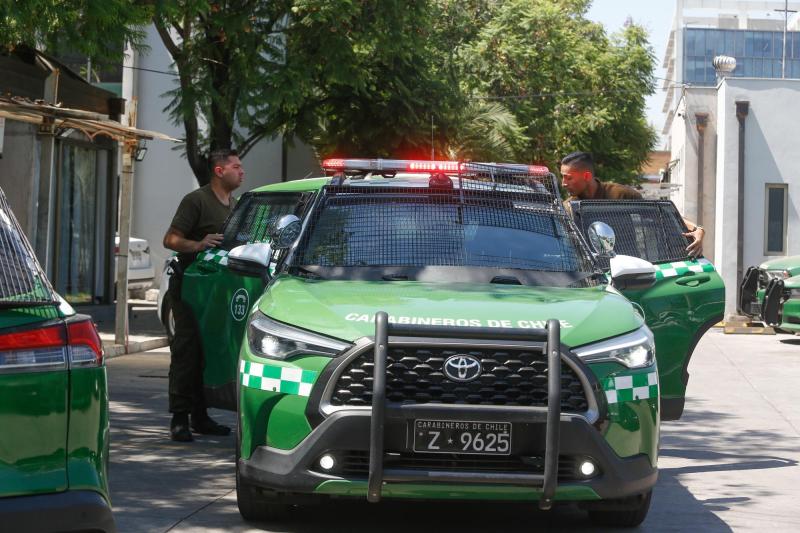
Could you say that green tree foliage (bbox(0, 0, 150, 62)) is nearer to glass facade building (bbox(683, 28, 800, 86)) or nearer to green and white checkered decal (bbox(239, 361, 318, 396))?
green and white checkered decal (bbox(239, 361, 318, 396))

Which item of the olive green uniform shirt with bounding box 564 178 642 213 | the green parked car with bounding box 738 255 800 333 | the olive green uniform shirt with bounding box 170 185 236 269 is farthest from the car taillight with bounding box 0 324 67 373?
the green parked car with bounding box 738 255 800 333

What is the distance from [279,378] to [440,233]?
166 cm

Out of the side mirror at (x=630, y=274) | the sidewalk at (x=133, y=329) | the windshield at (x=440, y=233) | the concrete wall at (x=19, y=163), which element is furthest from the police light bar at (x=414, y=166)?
the concrete wall at (x=19, y=163)

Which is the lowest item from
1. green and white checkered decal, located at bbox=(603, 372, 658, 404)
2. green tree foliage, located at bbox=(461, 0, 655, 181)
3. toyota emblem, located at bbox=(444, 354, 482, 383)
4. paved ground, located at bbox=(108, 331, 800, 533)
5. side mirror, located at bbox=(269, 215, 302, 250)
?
paved ground, located at bbox=(108, 331, 800, 533)

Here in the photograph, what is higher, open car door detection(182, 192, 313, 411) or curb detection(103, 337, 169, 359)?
open car door detection(182, 192, 313, 411)

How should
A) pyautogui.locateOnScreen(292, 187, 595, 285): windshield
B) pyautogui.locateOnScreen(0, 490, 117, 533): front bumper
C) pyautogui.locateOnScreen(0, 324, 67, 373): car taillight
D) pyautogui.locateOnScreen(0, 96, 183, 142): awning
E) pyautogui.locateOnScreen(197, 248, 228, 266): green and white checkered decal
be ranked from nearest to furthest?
pyautogui.locateOnScreen(0, 490, 117, 533): front bumper
pyautogui.locateOnScreen(0, 324, 67, 373): car taillight
pyautogui.locateOnScreen(292, 187, 595, 285): windshield
pyautogui.locateOnScreen(197, 248, 228, 266): green and white checkered decal
pyautogui.locateOnScreen(0, 96, 183, 142): awning

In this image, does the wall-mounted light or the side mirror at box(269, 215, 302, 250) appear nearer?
the side mirror at box(269, 215, 302, 250)

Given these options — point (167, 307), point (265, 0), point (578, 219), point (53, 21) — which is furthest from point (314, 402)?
point (265, 0)

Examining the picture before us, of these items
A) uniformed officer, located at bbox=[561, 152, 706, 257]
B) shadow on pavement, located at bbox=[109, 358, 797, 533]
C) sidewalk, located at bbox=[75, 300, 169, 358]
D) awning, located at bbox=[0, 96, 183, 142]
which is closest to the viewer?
shadow on pavement, located at bbox=[109, 358, 797, 533]

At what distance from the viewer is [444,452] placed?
554 centimetres

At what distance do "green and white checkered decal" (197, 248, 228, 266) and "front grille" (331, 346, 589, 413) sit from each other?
323 cm

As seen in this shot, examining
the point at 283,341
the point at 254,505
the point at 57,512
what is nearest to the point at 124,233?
the point at 254,505

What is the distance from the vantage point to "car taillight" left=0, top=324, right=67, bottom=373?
382 cm

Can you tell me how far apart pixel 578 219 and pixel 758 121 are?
72.1ft
